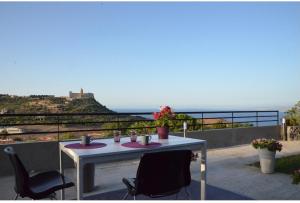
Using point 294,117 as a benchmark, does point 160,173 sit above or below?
below

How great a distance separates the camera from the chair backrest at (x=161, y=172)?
2.60 metres

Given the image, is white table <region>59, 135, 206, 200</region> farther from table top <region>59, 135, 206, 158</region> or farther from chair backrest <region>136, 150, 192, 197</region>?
chair backrest <region>136, 150, 192, 197</region>

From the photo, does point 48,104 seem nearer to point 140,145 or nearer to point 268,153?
point 268,153

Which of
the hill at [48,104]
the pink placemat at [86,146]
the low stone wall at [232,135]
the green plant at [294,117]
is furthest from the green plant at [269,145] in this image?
the hill at [48,104]

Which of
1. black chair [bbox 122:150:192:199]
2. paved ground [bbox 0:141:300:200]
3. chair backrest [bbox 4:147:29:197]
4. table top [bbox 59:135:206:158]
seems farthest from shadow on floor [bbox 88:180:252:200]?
chair backrest [bbox 4:147:29:197]

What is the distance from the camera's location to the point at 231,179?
4.99 m

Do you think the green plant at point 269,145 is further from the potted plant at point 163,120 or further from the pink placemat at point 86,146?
the pink placemat at point 86,146

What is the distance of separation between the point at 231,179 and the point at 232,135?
414cm

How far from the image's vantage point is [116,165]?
6.02 m

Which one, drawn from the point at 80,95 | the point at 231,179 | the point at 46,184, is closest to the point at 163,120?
the point at 46,184

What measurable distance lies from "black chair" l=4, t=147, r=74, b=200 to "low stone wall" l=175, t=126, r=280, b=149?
188 inches

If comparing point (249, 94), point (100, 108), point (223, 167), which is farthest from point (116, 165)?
Result: point (100, 108)

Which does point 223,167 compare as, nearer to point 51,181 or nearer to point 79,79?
point 51,181

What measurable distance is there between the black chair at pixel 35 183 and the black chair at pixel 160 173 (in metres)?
0.72
